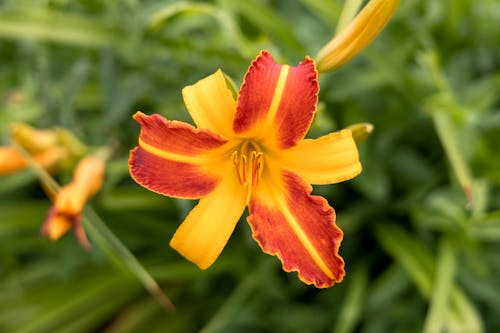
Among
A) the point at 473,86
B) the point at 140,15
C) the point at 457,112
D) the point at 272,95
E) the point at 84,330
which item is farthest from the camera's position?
the point at 84,330

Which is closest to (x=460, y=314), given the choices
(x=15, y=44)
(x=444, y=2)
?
(x=444, y=2)

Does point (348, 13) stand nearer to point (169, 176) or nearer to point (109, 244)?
point (169, 176)

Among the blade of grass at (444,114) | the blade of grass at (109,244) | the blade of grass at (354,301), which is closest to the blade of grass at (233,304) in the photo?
the blade of grass at (354,301)

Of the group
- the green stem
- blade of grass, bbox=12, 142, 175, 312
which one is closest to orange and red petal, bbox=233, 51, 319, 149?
the green stem

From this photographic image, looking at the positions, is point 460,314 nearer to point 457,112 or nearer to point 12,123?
point 457,112

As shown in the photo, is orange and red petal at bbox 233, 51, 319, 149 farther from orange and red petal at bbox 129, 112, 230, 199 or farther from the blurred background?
the blurred background

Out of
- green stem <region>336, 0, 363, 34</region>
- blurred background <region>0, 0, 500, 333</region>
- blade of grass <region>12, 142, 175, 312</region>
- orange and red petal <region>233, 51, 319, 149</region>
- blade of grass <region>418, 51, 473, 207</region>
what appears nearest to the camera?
orange and red petal <region>233, 51, 319, 149</region>

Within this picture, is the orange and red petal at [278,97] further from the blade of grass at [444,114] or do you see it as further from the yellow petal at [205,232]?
the blade of grass at [444,114]
